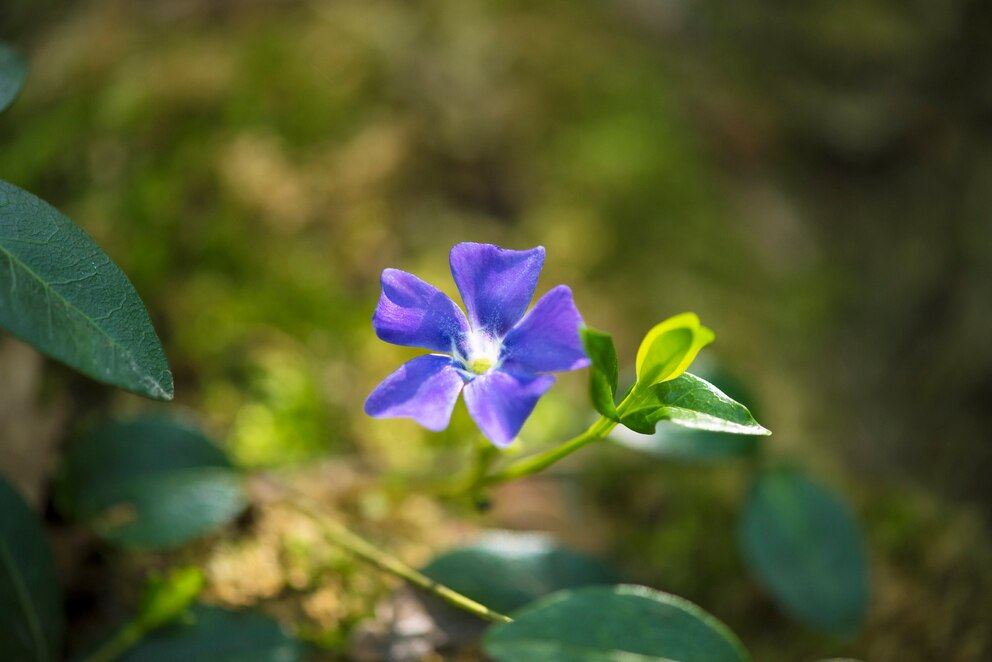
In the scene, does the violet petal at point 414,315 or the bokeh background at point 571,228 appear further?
the bokeh background at point 571,228

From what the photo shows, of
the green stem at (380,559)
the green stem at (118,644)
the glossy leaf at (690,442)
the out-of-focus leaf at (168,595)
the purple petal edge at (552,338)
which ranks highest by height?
the glossy leaf at (690,442)

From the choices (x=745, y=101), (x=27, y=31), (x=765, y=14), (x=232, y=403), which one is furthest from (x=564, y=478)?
(x=765, y=14)

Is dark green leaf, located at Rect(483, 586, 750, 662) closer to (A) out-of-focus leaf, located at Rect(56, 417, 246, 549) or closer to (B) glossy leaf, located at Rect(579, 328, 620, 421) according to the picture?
(B) glossy leaf, located at Rect(579, 328, 620, 421)

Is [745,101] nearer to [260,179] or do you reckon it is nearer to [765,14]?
[765,14]

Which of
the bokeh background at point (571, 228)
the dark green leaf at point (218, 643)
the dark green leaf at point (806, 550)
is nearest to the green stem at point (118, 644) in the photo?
the dark green leaf at point (218, 643)

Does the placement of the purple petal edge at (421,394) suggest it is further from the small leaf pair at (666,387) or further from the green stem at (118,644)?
the green stem at (118,644)

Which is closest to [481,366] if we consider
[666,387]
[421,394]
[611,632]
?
[421,394]
